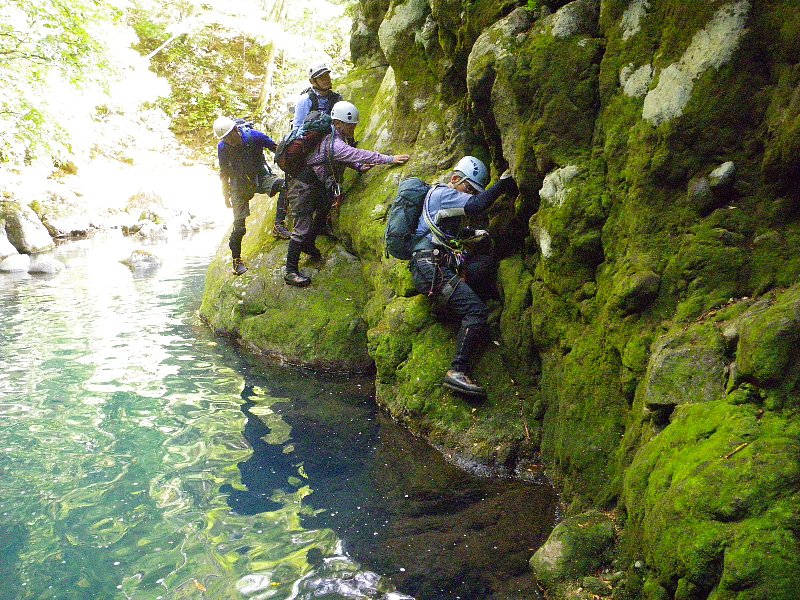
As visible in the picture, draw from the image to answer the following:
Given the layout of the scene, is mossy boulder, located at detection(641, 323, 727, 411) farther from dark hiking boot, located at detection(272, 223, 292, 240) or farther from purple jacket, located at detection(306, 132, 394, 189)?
dark hiking boot, located at detection(272, 223, 292, 240)

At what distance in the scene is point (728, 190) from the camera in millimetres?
4660

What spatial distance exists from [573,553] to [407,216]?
14.6 feet

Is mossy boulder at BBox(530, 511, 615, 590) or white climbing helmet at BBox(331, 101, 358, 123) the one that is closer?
mossy boulder at BBox(530, 511, 615, 590)

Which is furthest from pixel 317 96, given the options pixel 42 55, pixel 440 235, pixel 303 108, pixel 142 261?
pixel 142 261

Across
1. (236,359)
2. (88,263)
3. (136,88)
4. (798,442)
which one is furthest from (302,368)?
(136,88)

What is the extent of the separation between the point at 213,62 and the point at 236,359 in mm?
36547

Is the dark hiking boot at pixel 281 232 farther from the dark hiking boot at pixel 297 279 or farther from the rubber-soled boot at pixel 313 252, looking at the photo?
the dark hiking boot at pixel 297 279

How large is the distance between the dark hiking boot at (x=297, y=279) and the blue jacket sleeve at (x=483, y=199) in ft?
13.8

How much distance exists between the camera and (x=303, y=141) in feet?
31.9

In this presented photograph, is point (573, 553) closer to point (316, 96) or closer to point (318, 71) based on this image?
point (316, 96)

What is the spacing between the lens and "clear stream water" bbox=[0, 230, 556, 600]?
485 cm

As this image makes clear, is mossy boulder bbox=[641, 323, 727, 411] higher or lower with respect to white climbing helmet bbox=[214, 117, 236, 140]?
lower

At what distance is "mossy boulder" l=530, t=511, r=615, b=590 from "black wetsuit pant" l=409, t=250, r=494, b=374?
8.86 ft

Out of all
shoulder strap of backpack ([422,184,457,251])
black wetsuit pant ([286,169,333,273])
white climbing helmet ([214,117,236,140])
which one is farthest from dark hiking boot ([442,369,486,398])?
white climbing helmet ([214,117,236,140])
